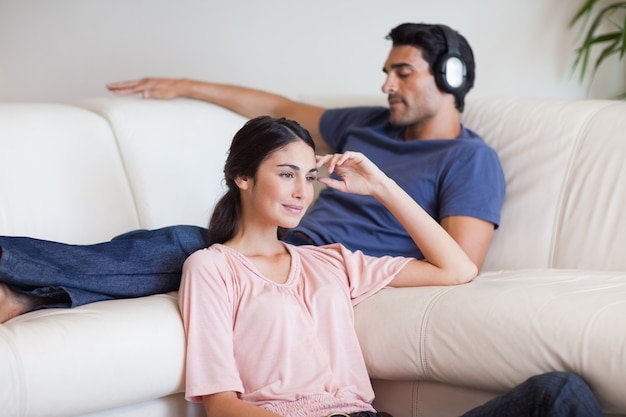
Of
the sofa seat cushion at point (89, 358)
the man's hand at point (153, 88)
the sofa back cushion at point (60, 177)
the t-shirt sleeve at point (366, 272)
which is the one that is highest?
the man's hand at point (153, 88)

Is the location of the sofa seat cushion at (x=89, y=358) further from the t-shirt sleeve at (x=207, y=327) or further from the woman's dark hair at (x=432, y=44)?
the woman's dark hair at (x=432, y=44)

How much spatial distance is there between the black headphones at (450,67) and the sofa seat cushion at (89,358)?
1.01m

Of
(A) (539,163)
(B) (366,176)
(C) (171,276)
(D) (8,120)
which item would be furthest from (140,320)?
(A) (539,163)

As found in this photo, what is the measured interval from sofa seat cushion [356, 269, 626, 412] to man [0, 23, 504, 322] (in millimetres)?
308

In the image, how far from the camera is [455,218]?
217 centimetres

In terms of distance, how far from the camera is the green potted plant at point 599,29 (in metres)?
3.11

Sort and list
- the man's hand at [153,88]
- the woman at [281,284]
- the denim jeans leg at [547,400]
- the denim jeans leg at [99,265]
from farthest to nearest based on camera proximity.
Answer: the man's hand at [153,88] → the denim jeans leg at [99,265] → the woman at [281,284] → the denim jeans leg at [547,400]

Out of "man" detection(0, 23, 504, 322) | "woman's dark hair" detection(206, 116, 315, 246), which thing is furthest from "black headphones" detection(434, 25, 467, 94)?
"woman's dark hair" detection(206, 116, 315, 246)

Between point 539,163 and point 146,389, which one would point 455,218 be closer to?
point 539,163

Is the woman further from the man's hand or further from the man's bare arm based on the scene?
the man's hand

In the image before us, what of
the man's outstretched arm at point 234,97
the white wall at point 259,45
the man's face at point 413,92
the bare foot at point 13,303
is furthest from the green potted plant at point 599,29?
the bare foot at point 13,303

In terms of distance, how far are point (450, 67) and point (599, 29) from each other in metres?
1.04

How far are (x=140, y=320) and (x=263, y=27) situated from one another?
5.85 feet

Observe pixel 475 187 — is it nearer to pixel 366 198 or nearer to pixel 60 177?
pixel 366 198
